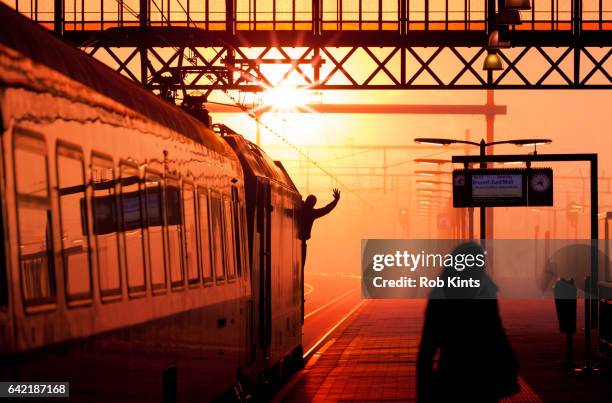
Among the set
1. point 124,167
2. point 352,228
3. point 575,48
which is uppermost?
point 575,48

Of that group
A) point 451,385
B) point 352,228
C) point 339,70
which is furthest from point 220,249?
point 352,228

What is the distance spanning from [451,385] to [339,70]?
17.9 metres

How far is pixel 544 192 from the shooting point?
22.9 metres

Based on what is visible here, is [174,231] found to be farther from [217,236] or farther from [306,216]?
[306,216]

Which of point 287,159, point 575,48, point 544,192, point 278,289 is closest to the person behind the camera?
point 278,289

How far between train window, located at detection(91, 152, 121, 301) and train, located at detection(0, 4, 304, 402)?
11 mm

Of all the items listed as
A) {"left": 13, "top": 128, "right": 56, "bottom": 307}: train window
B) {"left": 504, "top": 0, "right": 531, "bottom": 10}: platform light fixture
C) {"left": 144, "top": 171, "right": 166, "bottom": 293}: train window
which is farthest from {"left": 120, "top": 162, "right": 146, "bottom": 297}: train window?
{"left": 504, "top": 0, "right": 531, "bottom": 10}: platform light fixture

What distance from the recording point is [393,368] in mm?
21844

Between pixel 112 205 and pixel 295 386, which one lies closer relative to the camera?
pixel 112 205

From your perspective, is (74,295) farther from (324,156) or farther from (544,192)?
(324,156)

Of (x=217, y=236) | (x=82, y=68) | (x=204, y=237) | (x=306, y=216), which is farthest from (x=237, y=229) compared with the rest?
(x=306, y=216)

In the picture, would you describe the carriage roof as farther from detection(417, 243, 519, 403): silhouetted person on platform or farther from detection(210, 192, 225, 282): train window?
detection(417, 243, 519, 403): silhouetted person on platform

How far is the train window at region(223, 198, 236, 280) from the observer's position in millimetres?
13117

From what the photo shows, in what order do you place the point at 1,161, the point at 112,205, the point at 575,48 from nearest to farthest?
the point at 1,161, the point at 112,205, the point at 575,48
